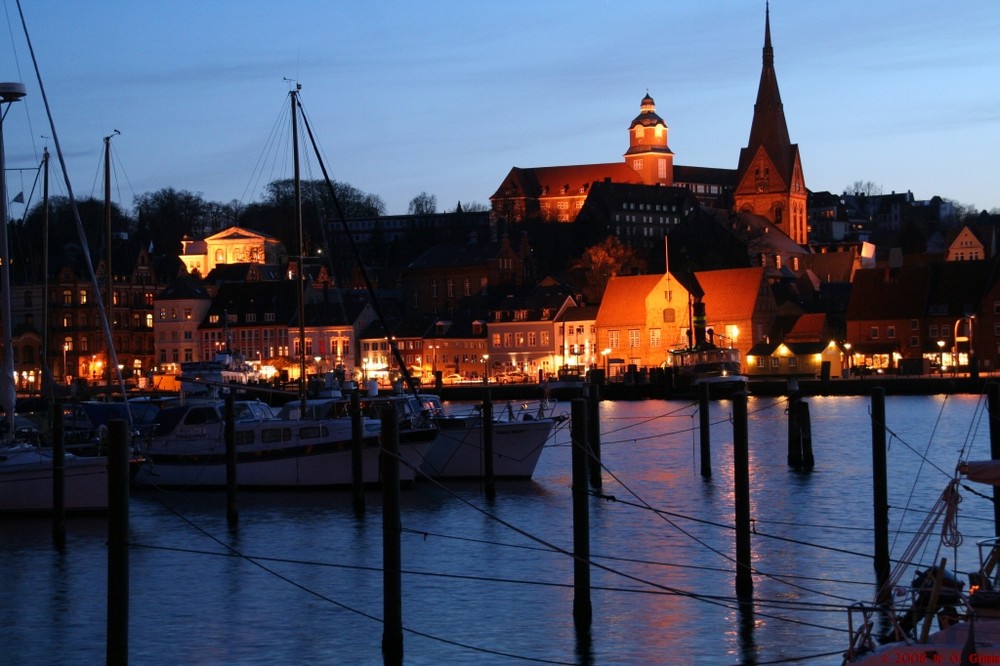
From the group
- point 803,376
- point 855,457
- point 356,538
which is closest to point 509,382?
point 803,376

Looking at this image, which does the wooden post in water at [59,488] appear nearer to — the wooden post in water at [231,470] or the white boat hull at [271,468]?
the wooden post in water at [231,470]

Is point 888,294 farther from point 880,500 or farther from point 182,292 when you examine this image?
point 880,500

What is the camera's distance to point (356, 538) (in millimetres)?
36219

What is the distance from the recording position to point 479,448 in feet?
148

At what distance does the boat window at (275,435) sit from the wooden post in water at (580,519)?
18.3 m

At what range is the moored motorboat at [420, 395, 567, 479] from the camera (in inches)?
1761

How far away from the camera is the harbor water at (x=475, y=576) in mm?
24391

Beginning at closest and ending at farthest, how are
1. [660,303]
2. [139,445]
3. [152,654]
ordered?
[152,654], [139,445], [660,303]

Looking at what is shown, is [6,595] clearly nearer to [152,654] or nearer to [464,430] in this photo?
[152,654]

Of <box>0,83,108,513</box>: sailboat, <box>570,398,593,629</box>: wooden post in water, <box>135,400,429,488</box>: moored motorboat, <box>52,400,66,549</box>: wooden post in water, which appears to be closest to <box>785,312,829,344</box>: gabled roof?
<box>135,400,429,488</box>: moored motorboat

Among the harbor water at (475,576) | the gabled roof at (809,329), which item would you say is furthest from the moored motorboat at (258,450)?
the gabled roof at (809,329)

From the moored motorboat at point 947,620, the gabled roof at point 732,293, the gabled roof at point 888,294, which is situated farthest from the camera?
the gabled roof at point 732,293

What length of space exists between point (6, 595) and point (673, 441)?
153 ft

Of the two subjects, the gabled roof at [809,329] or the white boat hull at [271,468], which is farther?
the gabled roof at [809,329]
